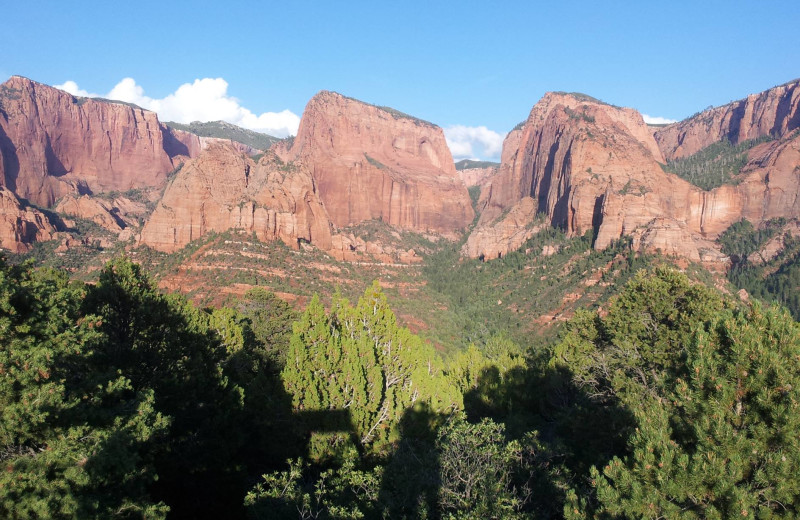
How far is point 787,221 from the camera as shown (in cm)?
9462

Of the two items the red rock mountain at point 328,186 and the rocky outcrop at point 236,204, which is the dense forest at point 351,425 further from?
the red rock mountain at point 328,186

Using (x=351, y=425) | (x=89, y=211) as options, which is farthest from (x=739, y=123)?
(x=89, y=211)

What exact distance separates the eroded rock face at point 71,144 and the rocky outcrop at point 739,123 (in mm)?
202512

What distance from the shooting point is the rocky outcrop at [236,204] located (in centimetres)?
8100

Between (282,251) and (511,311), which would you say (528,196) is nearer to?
(511,311)

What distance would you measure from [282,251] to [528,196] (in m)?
85.3

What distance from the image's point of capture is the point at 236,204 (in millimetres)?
82875

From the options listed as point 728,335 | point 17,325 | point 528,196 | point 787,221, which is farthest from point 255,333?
point 528,196

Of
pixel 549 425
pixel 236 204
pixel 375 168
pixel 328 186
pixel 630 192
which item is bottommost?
pixel 549 425

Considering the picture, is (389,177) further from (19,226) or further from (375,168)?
(19,226)

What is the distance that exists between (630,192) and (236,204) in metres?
73.4

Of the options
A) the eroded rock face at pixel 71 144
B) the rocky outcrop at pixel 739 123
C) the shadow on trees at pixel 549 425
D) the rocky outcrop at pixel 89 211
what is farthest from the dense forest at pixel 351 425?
the rocky outcrop at pixel 739 123

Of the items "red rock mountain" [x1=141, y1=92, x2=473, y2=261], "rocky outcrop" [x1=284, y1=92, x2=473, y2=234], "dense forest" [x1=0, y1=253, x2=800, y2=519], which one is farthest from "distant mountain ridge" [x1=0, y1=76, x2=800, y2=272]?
"dense forest" [x1=0, y1=253, x2=800, y2=519]

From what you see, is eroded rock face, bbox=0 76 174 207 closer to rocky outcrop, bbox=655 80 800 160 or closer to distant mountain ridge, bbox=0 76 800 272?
distant mountain ridge, bbox=0 76 800 272
